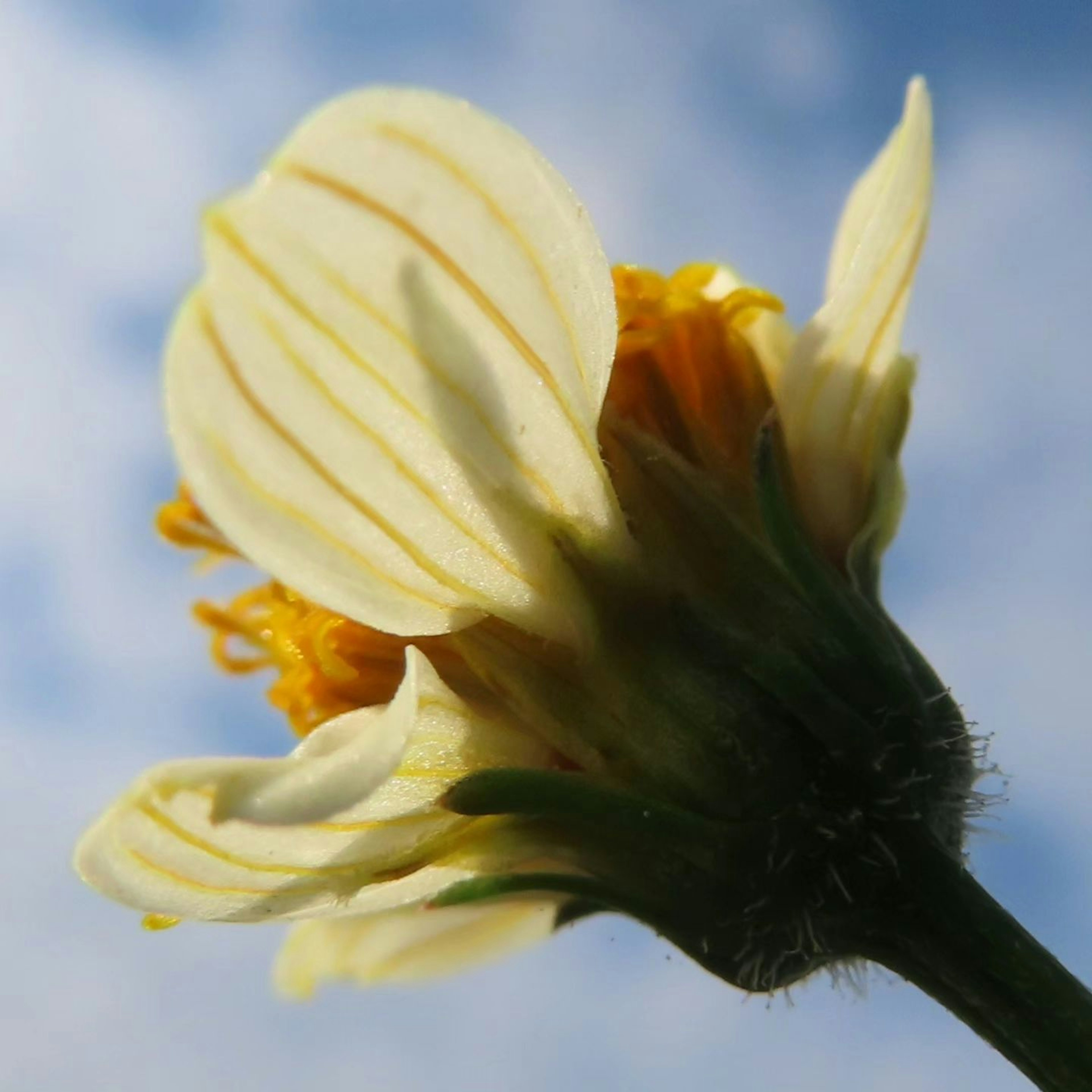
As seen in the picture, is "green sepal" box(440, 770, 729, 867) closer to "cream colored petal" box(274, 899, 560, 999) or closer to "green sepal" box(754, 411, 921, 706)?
"green sepal" box(754, 411, 921, 706)

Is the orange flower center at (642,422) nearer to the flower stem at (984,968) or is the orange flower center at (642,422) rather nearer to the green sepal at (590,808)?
the green sepal at (590,808)

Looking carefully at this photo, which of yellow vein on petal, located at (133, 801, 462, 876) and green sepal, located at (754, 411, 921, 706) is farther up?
green sepal, located at (754, 411, 921, 706)

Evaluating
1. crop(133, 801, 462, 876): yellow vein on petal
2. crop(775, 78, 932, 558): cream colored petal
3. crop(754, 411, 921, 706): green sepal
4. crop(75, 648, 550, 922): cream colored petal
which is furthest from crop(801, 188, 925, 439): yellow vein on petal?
crop(133, 801, 462, 876): yellow vein on petal

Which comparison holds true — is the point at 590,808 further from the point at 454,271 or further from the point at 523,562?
the point at 454,271

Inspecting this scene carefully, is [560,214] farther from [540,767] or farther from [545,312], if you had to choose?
[540,767]

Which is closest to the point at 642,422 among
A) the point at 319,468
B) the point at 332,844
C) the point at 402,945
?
the point at 319,468

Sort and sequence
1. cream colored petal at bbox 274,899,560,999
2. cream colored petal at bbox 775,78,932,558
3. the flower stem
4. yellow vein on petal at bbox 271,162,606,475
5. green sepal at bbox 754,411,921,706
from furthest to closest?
cream colored petal at bbox 274,899,560,999 < cream colored petal at bbox 775,78,932,558 < green sepal at bbox 754,411,921,706 < the flower stem < yellow vein on petal at bbox 271,162,606,475

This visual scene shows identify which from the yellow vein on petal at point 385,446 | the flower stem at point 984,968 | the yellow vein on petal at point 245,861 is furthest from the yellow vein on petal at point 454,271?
the flower stem at point 984,968

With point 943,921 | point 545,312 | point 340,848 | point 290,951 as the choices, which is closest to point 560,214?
point 545,312
